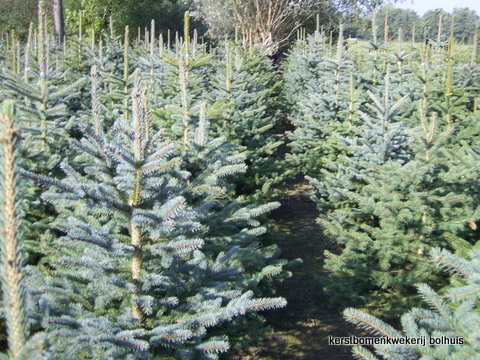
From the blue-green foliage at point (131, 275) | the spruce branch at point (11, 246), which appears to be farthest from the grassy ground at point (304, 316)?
the spruce branch at point (11, 246)

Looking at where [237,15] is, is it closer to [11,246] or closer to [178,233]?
[178,233]

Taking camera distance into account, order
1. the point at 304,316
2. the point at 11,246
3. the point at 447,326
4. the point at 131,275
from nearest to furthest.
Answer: the point at 11,246
the point at 447,326
the point at 131,275
the point at 304,316

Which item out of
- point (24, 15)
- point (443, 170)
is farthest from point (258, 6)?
point (443, 170)

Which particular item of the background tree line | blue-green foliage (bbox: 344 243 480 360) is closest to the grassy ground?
blue-green foliage (bbox: 344 243 480 360)

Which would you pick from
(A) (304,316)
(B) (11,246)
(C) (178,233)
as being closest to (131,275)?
(C) (178,233)

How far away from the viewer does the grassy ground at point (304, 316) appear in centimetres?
472

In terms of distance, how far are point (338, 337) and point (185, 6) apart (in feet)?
103

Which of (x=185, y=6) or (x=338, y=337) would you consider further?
(x=185, y=6)

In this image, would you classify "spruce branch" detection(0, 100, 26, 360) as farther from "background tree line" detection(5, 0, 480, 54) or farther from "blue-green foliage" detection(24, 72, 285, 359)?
"background tree line" detection(5, 0, 480, 54)

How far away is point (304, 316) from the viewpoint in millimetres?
5430

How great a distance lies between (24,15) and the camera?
29594 millimetres

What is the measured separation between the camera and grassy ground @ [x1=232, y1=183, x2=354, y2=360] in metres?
4.72

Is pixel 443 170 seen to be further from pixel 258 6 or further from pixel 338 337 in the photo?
pixel 258 6

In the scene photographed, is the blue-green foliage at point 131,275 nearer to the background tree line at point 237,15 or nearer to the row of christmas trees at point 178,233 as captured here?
the row of christmas trees at point 178,233
